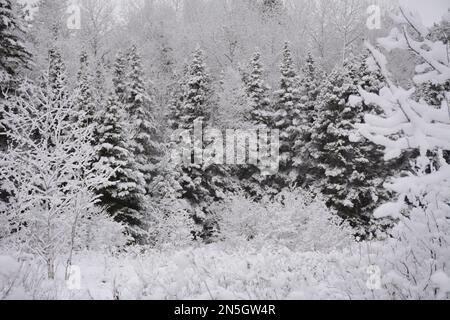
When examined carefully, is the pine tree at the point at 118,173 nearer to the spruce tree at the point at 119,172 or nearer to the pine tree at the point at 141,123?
the spruce tree at the point at 119,172

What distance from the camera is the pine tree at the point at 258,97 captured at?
31.0m

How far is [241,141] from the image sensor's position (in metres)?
30.1

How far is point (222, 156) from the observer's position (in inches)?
1136

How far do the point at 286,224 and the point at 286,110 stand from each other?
38.0 feet

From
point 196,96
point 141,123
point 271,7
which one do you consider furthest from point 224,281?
point 271,7

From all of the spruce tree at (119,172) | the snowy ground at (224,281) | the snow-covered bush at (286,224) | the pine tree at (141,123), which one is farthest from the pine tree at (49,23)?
the snowy ground at (224,281)

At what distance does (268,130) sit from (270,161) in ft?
7.93

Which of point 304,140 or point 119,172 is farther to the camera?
point 304,140

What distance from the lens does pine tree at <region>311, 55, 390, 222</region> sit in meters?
27.6

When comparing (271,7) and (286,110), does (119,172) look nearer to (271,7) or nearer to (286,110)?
(286,110)

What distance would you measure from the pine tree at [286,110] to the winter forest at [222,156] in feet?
0.51

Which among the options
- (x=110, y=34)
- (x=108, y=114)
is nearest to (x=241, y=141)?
(x=108, y=114)

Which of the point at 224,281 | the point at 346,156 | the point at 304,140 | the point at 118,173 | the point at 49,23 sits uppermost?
the point at 49,23

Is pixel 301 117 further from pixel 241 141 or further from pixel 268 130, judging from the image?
pixel 241 141
